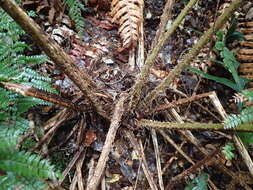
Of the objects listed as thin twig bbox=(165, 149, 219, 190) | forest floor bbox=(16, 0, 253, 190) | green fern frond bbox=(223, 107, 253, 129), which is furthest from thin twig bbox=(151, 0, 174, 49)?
thin twig bbox=(165, 149, 219, 190)

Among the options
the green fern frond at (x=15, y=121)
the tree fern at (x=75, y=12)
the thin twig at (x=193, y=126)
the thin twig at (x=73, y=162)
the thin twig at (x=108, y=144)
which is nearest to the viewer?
the green fern frond at (x=15, y=121)

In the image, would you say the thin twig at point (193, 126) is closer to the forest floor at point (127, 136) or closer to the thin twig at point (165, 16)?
the forest floor at point (127, 136)

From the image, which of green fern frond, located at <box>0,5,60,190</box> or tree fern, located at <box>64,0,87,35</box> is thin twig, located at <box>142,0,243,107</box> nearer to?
green fern frond, located at <box>0,5,60,190</box>

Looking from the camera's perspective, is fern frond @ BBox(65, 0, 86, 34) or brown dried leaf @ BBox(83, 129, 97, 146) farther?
fern frond @ BBox(65, 0, 86, 34)

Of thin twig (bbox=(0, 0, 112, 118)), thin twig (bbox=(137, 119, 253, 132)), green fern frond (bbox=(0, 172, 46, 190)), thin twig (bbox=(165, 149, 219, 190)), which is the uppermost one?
thin twig (bbox=(0, 0, 112, 118))

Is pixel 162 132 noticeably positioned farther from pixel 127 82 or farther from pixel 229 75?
pixel 229 75

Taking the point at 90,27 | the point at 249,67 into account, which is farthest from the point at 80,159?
the point at 249,67

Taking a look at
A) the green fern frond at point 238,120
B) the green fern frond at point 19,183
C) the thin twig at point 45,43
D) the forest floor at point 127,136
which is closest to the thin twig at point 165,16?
the forest floor at point 127,136
